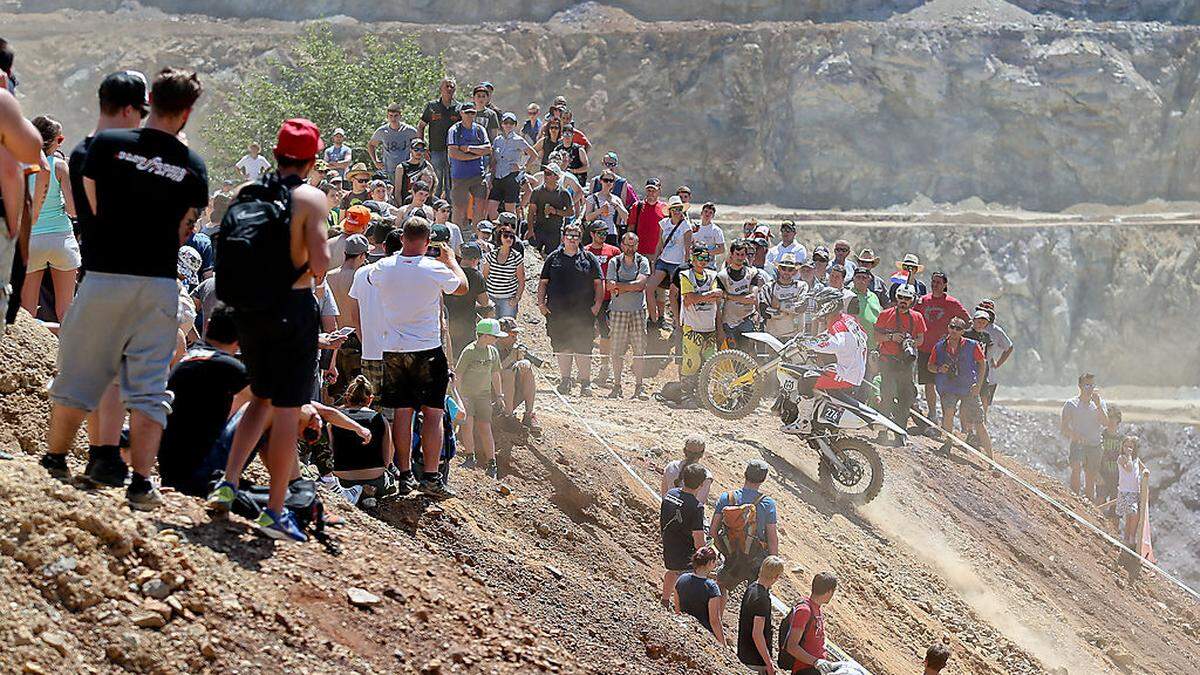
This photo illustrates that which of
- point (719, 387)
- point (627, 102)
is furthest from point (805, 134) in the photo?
point (719, 387)

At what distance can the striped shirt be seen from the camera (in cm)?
1470

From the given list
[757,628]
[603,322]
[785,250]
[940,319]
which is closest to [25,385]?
[757,628]

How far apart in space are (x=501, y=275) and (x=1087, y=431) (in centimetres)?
934

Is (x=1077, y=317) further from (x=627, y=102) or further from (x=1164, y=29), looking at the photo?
(x=627, y=102)

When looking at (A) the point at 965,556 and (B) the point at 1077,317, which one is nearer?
(A) the point at 965,556

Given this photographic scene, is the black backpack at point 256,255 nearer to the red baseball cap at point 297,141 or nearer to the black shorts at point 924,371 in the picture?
the red baseball cap at point 297,141

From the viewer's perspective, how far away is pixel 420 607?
269 inches

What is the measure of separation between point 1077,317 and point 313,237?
48601 millimetres

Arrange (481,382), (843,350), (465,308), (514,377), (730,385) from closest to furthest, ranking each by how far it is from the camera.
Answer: (481,382)
(514,377)
(465,308)
(843,350)
(730,385)

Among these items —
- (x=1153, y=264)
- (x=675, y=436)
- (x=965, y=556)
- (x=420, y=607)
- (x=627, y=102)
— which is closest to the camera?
(x=420, y=607)

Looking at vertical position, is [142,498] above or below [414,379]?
below

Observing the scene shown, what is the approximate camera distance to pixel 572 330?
15641 millimetres

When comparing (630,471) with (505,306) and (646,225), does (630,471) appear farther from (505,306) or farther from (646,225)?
(646,225)

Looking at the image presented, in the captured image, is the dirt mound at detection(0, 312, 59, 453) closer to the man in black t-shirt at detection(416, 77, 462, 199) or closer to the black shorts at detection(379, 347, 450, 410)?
the black shorts at detection(379, 347, 450, 410)
